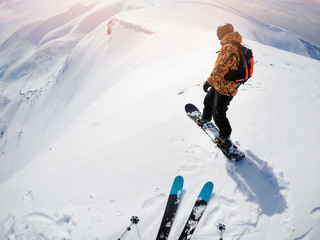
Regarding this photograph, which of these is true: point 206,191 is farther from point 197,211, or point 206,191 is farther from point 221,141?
point 221,141

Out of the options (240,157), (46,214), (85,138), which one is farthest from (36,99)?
(240,157)

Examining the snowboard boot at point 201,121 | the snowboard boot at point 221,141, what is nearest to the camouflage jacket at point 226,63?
the snowboard boot at point 221,141

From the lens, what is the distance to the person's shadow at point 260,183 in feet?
10.4

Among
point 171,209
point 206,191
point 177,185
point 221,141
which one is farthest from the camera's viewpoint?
point 221,141

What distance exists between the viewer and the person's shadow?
10.4ft

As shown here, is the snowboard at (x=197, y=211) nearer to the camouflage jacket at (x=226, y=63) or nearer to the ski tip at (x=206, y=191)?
the ski tip at (x=206, y=191)

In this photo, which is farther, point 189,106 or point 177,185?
point 189,106

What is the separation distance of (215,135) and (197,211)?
1950mm

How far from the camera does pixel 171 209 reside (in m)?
3.30

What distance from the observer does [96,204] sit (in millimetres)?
3668

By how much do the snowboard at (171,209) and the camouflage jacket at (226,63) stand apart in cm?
202

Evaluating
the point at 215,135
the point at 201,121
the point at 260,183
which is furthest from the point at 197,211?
the point at 201,121

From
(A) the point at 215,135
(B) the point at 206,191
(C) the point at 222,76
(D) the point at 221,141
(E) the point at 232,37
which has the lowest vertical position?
(B) the point at 206,191

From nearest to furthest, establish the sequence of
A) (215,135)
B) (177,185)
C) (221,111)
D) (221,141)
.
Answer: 1. (177,185)
2. (221,111)
3. (221,141)
4. (215,135)
